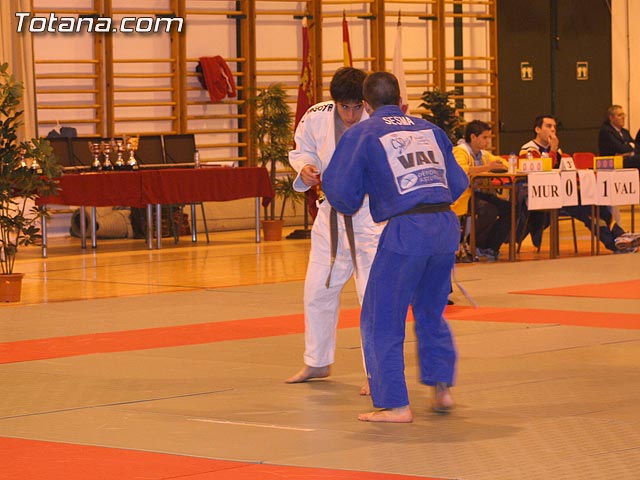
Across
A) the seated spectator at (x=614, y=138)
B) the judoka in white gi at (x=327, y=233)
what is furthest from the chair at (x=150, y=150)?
the judoka in white gi at (x=327, y=233)

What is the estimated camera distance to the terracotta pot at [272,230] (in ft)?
44.2

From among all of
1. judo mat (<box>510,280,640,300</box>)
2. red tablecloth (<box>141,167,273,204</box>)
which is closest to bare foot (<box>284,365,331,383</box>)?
judo mat (<box>510,280,640,300</box>)

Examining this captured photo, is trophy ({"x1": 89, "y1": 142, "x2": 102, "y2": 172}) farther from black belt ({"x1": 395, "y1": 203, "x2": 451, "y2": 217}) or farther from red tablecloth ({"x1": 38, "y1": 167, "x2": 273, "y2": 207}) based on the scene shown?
black belt ({"x1": 395, "y1": 203, "x2": 451, "y2": 217})

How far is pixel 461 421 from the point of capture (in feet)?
15.3

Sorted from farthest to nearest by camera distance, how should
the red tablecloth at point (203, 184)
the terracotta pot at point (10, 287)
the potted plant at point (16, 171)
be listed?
the red tablecloth at point (203, 184) < the terracotta pot at point (10, 287) < the potted plant at point (16, 171)

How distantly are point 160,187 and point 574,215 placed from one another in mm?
3894

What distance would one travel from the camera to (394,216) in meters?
4.68

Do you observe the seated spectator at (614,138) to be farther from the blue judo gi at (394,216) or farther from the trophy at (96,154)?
the blue judo gi at (394,216)

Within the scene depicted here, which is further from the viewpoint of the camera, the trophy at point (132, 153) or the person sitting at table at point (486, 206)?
the trophy at point (132, 153)

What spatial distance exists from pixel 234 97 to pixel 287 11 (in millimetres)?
1391

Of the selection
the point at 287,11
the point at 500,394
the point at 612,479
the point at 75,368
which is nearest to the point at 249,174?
the point at 287,11

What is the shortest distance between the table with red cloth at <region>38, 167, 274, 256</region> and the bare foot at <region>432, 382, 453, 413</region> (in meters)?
7.19

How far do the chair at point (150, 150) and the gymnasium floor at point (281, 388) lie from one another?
3.97 m

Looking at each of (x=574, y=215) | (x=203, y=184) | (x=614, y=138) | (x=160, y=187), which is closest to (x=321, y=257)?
(x=574, y=215)
